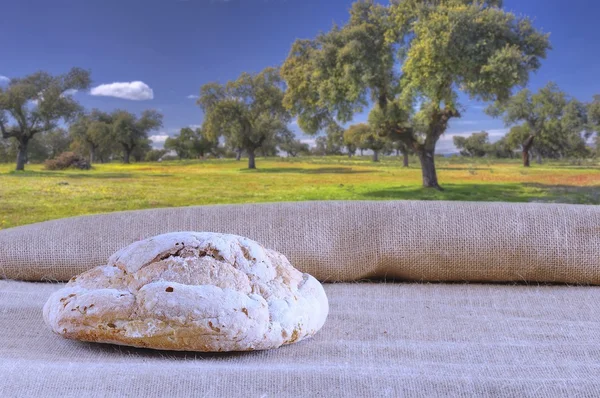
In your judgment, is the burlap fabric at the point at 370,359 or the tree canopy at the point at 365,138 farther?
the tree canopy at the point at 365,138

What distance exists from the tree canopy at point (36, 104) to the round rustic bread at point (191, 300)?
191 cm

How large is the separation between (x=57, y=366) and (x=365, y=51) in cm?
226

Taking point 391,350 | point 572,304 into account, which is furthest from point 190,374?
point 572,304

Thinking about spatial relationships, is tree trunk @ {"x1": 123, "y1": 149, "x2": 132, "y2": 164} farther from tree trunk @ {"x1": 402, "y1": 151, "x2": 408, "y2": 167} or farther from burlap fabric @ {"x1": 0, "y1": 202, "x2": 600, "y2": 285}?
tree trunk @ {"x1": 402, "y1": 151, "x2": 408, "y2": 167}

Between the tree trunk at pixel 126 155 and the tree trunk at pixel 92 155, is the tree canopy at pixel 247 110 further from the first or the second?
the tree trunk at pixel 92 155

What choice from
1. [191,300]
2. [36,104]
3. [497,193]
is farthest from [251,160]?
[191,300]

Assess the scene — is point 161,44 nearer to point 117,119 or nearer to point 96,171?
point 117,119

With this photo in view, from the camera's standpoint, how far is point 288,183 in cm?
277

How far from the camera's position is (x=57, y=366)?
78cm

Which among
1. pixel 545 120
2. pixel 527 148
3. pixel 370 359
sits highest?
pixel 545 120

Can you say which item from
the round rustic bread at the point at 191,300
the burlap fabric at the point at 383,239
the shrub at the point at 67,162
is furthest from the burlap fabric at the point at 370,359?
the shrub at the point at 67,162

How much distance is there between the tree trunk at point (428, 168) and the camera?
274 centimetres

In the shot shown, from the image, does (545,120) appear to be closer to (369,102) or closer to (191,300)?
(369,102)

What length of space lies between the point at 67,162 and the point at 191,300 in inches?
82.7
